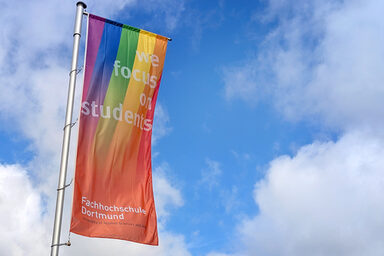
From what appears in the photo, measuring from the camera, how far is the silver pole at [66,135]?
13.9 meters

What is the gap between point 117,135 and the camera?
16.2 meters

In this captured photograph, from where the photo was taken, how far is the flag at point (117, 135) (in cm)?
1478

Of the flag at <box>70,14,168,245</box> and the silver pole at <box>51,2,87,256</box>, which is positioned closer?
the silver pole at <box>51,2,87,256</box>

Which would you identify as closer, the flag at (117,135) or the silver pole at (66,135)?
the silver pole at (66,135)

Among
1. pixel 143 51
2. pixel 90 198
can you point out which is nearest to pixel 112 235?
pixel 90 198

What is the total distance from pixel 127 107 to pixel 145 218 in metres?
3.95

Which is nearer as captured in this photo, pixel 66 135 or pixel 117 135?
pixel 66 135

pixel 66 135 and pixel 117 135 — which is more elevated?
pixel 117 135

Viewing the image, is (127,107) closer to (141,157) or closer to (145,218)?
(141,157)

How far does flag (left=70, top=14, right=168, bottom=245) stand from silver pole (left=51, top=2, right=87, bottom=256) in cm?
45

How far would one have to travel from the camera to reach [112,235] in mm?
14672

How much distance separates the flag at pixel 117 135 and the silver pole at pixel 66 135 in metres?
0.45

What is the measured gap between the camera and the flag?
582 inches

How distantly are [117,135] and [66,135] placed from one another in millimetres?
1747
